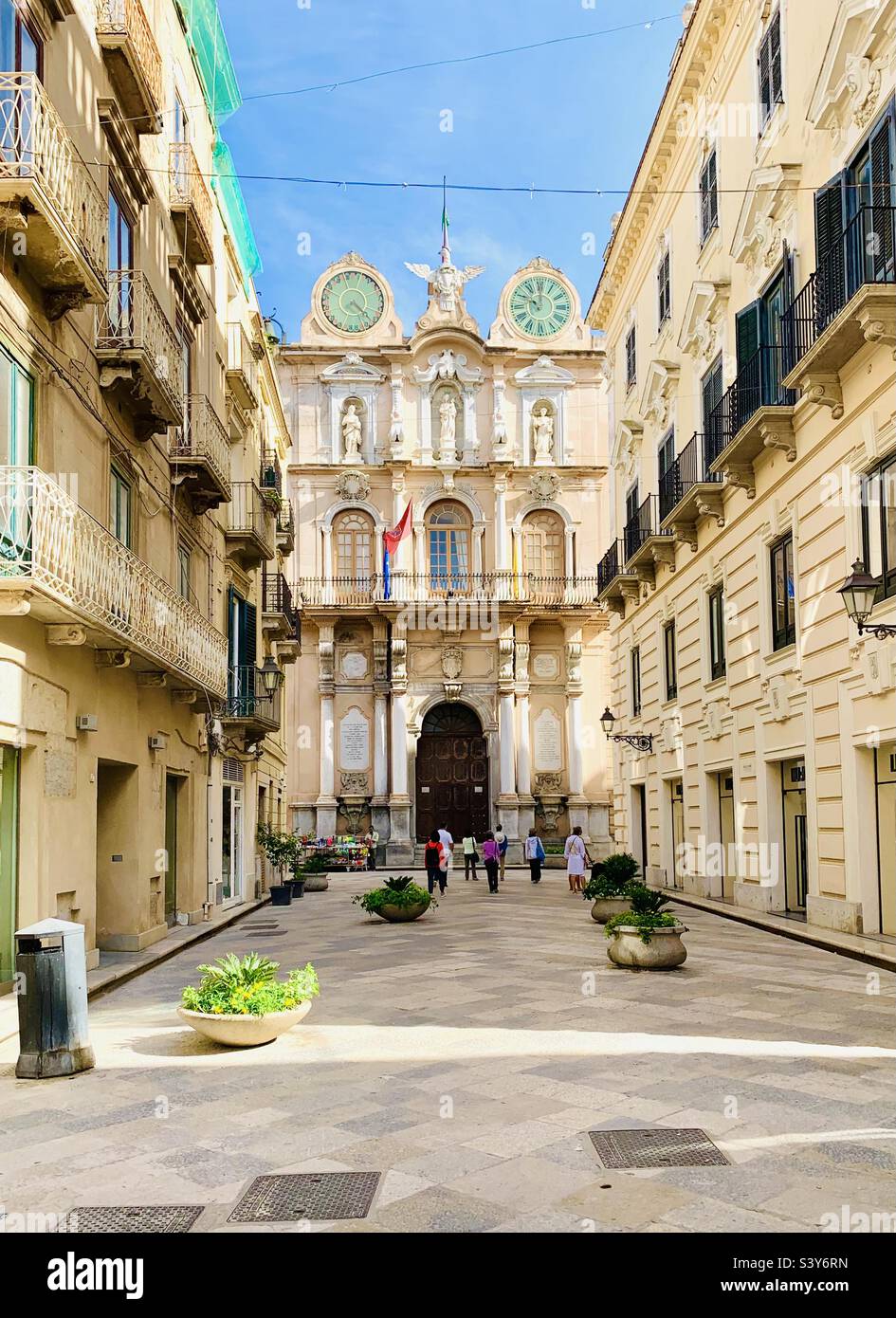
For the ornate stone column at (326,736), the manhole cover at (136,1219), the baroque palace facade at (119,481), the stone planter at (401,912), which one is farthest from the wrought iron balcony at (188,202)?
the ornate stone column at (326,736)

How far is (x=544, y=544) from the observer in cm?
4247

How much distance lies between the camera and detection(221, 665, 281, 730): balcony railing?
22672 mm

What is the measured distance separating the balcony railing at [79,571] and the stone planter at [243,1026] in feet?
12.6

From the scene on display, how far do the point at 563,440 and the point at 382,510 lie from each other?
275 inches

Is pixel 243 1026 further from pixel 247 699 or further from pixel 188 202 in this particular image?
pixel 247 699

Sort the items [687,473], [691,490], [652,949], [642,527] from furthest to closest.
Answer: [642,527] < [687,473] < [691,490] < [652,949]

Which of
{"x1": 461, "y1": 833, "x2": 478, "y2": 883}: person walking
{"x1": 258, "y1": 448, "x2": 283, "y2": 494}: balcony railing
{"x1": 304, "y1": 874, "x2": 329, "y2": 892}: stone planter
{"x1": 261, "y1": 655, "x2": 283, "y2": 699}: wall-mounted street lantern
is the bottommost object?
{"x1": 304, "y1": 874, "x2": 329, "y2": 892}: stone planter

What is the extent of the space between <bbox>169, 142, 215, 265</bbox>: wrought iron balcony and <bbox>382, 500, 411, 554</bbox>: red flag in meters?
20.5

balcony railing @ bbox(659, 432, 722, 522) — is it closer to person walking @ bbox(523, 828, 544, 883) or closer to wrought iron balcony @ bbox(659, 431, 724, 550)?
wrought iron balcony @ bbox(659, 431, 724, 550)

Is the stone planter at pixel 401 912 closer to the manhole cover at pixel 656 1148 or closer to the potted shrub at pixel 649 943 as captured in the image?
the potted shrub at pixel 649 943

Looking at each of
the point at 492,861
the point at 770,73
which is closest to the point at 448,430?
the point at 492,861

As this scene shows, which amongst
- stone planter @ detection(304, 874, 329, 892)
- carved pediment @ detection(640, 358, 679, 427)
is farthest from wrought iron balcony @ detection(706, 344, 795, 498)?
stone planter @ detection(304, 874, 329, 892)

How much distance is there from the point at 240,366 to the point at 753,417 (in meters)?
13.3

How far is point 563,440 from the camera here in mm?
42781
